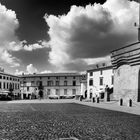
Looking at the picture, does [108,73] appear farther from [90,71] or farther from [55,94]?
[55,94]

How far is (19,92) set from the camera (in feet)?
258

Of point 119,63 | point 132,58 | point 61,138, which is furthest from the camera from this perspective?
point 119,63

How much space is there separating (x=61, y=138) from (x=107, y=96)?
27632mm

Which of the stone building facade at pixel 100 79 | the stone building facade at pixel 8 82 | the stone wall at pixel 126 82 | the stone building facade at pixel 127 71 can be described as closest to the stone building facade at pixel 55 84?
the stone building facade at pixel 8 82

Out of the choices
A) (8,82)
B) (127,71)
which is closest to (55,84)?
(8,82)

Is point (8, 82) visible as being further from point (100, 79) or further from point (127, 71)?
point (127, 71)

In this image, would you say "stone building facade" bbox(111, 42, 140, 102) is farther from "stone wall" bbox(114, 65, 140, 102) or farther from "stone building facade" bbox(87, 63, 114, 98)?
"stone building facade" bbox(87, 63, 114, 98)

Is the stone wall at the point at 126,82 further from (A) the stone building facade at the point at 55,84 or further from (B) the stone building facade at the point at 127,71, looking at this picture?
(A) the stone building facade at the point at 55,84

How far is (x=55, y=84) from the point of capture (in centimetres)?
7756

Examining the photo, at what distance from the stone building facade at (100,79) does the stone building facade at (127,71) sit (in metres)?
19.0

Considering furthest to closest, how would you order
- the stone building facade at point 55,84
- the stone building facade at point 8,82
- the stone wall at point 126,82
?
the stone building facade at point 55,84
the stone building facade at point 8,82
the stone wall at point 126,82

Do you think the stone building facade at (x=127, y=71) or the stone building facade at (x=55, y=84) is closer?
the stone building facade at (x=127, y=71)

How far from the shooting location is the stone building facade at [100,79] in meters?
51.0

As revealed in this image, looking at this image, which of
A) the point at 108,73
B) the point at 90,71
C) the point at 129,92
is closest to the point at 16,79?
the point at 90,71
